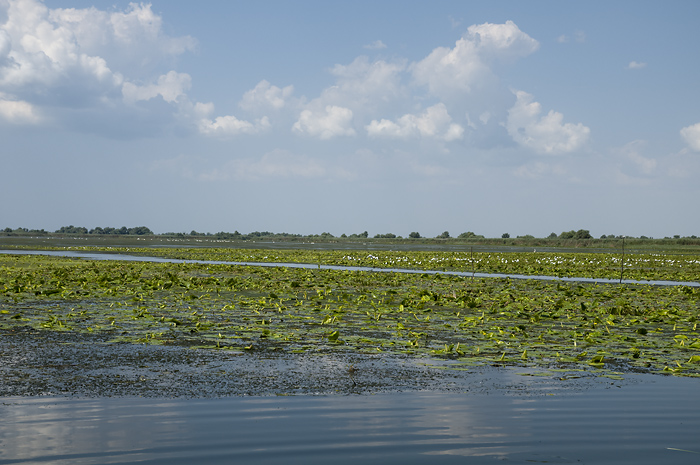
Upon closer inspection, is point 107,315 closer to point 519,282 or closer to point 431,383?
point 431,383

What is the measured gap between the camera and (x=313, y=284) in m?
27.3

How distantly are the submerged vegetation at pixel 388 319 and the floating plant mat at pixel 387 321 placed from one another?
36 millimetres

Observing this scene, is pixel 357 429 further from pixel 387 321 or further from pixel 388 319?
pixel 388 319

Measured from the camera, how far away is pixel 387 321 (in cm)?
1608

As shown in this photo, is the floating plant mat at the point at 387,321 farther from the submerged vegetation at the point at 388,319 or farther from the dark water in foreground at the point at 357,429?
the dark water in foreground at the point at 357,429

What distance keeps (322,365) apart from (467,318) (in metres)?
6.82

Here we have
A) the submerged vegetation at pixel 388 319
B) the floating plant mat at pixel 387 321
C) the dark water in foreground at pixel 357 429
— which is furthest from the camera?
the submerged vegetation at pixel 388 319

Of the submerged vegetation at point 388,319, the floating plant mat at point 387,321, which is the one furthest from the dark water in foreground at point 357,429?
the submerged vegetation at point 388,319

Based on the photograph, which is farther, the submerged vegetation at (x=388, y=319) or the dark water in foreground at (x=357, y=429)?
the submerged vegetation at (x=388, y=319)

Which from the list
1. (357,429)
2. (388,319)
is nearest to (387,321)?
(388,319)

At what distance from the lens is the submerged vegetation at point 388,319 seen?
11.9 m

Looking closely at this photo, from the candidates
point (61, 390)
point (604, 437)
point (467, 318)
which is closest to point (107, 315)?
point (61, 390)

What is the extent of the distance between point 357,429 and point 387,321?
9.23m

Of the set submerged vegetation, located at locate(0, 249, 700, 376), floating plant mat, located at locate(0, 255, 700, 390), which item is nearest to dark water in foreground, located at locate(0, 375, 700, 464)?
floating plant mat, located at locate(0, 255, 700, 390)
